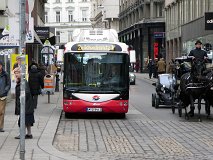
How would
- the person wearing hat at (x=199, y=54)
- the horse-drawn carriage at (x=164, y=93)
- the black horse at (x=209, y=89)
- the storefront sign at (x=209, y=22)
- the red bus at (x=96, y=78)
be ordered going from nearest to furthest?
1. the black horse at (x=209, y=89)
2. the person wearing hat at (x=199, y=54)
3. the red bus at (x=96, y=78)
4. the horse-drawn carriage at (x=164, y=93)
5. the storefront sign at (x=209, y=22)

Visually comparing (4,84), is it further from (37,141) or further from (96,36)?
(96,36)

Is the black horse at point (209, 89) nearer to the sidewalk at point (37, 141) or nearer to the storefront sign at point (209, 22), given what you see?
the sidewalk at point (37, 141)

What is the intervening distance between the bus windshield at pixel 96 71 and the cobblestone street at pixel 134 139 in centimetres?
114

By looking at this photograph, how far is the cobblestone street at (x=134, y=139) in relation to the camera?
12250mm

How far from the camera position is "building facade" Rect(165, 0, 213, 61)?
145 feet

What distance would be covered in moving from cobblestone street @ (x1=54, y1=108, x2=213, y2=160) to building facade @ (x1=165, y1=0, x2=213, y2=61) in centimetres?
2032

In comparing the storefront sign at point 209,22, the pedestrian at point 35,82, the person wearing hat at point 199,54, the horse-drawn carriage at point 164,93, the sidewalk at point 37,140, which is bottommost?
the sidewalk at point 37,140

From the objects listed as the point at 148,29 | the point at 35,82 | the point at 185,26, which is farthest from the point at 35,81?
the point at 148,29

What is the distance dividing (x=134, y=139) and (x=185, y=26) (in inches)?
1573

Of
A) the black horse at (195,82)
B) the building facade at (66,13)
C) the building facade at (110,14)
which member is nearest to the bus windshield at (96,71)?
the black horse at (195,82)

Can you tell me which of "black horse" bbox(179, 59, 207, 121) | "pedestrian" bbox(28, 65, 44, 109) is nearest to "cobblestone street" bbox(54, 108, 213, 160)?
"black horse" bbox(179, 59, 207, 121)

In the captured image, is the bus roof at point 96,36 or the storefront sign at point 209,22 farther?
the storefront sign at point 209,22

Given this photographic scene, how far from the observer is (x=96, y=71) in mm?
20109

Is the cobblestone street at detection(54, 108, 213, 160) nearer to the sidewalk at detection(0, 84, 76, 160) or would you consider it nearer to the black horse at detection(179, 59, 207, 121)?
the sidewalk at detection(0, 84, 76, 160)
